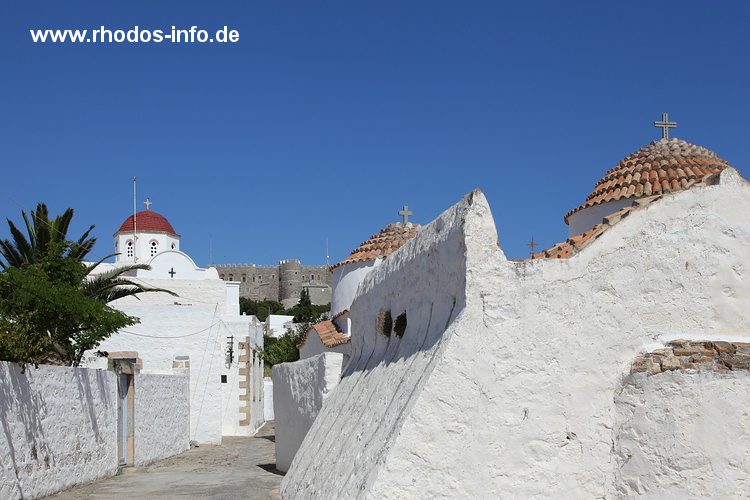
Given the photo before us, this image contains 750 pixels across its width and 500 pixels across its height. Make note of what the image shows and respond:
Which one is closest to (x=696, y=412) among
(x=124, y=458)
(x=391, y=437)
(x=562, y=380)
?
(x=562, y=380)

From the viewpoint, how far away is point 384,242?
737 inches

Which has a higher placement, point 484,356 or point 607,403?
point 484,356

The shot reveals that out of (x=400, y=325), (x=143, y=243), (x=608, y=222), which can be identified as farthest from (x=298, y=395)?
(x=143, y=243)

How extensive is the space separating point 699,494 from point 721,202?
8.39 feet

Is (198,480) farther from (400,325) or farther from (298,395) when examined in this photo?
(400,325)

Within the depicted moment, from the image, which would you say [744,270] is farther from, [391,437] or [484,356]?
[391,437]

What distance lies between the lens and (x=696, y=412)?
6.20 m

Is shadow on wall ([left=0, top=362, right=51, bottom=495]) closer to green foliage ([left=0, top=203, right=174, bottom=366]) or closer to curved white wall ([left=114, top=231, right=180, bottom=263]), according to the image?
green foliage ([left=0, top=203, right=174, bottom=366])

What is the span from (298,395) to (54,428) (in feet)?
13.1

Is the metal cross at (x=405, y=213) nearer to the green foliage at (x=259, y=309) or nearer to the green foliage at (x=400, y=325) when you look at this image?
the green foliage at (x=400, y=325)

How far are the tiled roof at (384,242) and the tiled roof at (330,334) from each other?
1736mm

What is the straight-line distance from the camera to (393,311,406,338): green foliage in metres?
8.62

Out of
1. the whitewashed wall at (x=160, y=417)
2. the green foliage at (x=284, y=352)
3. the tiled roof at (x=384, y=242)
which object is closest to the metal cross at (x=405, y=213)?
the tiled roof at (x=384, y=242)

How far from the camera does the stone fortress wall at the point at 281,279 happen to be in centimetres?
10656
